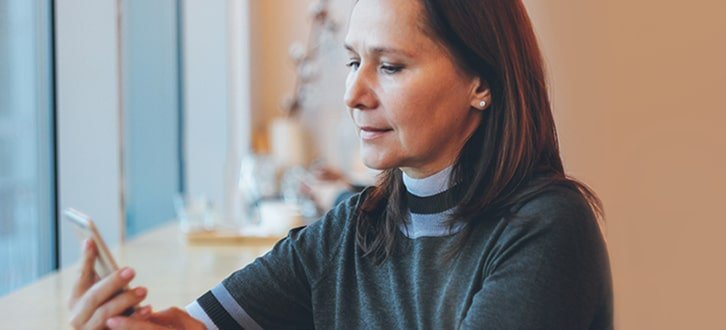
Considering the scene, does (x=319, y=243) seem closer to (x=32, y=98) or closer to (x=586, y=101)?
(x=586, y=101)

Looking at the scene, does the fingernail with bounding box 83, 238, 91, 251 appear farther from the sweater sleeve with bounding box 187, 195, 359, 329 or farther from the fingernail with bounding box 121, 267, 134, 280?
the sweater sleeve with bounding box 187, 195, 359, 329

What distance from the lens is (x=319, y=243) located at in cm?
118

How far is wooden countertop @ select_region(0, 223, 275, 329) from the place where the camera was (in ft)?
4.93

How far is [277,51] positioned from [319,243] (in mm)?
4033

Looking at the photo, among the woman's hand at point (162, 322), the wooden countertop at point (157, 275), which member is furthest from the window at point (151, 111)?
the woman's hand at point (162, 322)

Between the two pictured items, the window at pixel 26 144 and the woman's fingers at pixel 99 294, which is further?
the window at pixel 26 144

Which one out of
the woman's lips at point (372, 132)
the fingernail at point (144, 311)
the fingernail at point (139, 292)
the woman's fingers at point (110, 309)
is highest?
the woman's lips at point (372, 132)

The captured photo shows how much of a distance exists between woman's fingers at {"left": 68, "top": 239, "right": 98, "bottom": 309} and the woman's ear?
0.48 metres

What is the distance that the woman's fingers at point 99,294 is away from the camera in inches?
41.3

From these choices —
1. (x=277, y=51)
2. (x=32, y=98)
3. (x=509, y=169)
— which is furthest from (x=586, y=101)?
(x=277, y=51)

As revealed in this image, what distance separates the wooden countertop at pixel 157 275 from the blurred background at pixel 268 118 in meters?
0.14

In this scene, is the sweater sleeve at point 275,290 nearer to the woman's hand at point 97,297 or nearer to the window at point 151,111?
the woman's hand at point 97,297

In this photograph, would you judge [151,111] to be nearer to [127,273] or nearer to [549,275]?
[127,273]

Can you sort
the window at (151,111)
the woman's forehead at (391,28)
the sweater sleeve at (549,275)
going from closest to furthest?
the sweater sleeve at (549,275) < the woman's forehead at (391,28) < the window at (151,111)
